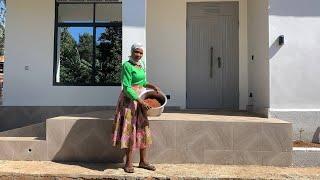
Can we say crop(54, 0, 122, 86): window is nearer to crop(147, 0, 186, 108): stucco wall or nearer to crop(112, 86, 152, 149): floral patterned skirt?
crop(147, 0, 186, 108): stucco wall

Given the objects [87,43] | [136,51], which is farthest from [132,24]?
[87,43]

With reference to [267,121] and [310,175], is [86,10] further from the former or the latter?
[310,175]

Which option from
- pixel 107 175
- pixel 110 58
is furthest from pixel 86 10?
pixel 107 175

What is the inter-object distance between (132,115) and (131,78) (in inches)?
23.0

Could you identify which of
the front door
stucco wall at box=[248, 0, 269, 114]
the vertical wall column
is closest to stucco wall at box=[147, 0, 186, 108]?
the front door

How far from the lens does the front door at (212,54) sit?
1093 centimetres

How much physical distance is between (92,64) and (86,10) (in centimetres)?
137

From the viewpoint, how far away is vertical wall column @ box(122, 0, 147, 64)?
8500 mm

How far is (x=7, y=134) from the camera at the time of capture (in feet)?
29.6

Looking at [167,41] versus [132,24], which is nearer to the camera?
[132,24]

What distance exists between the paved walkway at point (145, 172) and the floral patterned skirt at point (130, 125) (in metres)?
0.49

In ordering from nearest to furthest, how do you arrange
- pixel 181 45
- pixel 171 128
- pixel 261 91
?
pixel 171 128, pixel 261 91, pixel 181 45

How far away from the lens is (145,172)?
7.15 meters

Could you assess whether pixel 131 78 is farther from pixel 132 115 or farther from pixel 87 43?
pixel 87 43
